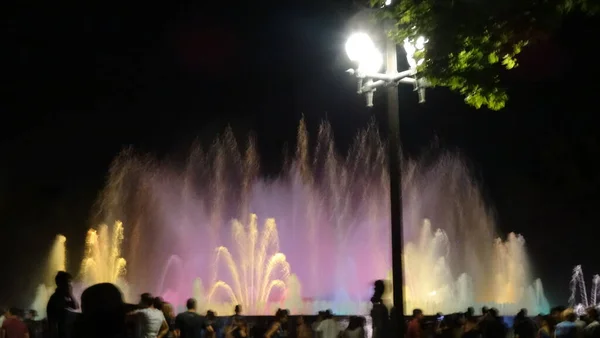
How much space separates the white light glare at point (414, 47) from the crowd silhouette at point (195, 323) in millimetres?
3345

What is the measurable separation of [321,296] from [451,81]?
22055 millimetres

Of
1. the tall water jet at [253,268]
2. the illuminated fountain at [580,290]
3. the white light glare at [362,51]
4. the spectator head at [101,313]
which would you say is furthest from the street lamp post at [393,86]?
the illuminated fountain at [580,290]

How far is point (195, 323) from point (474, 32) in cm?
555

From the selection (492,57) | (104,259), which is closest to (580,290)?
(104,259)

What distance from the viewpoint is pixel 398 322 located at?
8.09 m

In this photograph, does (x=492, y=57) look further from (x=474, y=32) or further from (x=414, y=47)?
(x=414, y=47)

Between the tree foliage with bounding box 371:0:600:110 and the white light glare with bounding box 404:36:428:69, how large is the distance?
13 cm

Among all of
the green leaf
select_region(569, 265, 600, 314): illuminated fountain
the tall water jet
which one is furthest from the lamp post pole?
select_region(569, 265, 600, 314): illuminated fountain

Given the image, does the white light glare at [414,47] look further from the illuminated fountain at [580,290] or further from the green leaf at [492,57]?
the illuminated fountain at [580,290]

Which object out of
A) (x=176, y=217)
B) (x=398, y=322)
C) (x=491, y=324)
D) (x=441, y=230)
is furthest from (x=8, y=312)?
(x=441, y=230)

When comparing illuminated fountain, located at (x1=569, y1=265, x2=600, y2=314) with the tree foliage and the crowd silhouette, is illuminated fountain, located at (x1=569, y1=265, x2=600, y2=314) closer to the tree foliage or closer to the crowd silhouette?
the crowd silhouette

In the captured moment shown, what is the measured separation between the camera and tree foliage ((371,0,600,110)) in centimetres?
845

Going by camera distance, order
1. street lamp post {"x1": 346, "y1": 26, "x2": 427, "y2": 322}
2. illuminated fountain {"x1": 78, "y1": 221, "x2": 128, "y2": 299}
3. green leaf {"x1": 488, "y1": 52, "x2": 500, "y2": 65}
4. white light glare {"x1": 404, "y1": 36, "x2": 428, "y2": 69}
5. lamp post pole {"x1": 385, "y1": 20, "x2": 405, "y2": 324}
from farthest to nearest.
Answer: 1. illuminated fountain {"x1": 78, "y1": 221, "x2": 128, "y2": 299}
2. green leaf {"x1": 488, "y1": 52, "x2": 500, "y2": 65}
3. white light glare {"x1": 404, "y1": 36, "x2": 428, "y2": 69}
4. street lamp post {"x1": 346, "y1": 26, "x2": 427, "y2": 322}
5. lamp post pole {"x1": 385, "y1": 20, "x2": 405, "y2": 324}

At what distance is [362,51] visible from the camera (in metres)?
9.16
